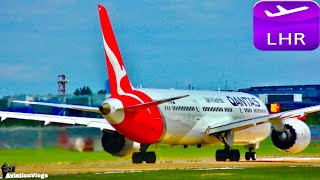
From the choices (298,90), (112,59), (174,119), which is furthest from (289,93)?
(112,59)

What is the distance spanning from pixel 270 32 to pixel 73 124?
19.1 metres

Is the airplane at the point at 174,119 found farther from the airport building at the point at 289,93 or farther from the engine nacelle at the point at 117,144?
the airport building at the point at 289,93

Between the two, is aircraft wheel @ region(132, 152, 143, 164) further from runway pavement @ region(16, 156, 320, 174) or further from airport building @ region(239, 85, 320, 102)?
airport building @ region(239, 85, 320, 102)

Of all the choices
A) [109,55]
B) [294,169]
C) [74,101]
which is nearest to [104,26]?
[109,55]

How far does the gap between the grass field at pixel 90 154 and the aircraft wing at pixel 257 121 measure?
133 inches

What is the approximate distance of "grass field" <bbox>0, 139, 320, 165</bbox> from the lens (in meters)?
48.2

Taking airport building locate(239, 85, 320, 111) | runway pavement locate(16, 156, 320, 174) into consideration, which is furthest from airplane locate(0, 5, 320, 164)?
airport building locate(239, 85, 320, 111)

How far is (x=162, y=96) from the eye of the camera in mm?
54719

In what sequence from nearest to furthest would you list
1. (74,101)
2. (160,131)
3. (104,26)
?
(104,26), (160,131), (74,101)

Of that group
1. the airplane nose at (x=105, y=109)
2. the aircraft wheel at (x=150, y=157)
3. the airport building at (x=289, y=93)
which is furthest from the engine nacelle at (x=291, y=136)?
the airport building at (x=289, y=93)

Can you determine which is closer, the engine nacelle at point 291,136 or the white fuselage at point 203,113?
the white fuselage at point 203,113

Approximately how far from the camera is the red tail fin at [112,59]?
50.2m

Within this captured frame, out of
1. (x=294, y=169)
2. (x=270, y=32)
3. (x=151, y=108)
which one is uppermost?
(x=270, y=32)

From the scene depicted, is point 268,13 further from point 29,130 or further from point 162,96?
point 29,130
